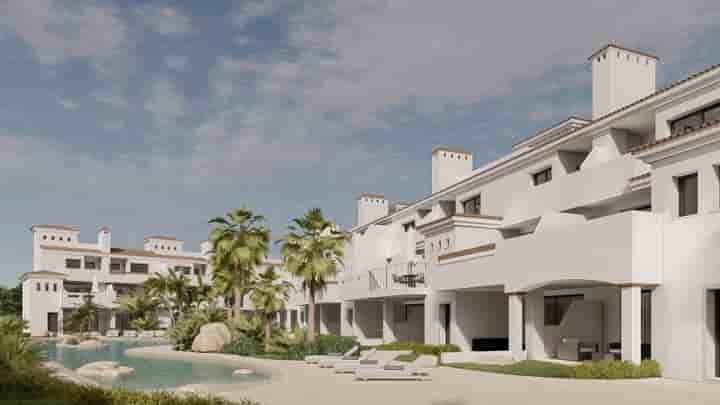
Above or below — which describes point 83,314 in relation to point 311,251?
below

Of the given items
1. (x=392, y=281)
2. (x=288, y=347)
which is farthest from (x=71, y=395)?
(x=392, y=281)

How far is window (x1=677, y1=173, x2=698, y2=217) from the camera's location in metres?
20.1

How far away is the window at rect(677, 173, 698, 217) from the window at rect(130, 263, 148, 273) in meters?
69.0

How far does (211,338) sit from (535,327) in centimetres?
1898

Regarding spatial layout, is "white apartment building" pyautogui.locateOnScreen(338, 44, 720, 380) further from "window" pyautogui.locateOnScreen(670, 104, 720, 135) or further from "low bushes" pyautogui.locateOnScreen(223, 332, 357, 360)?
"low bushes" pyautogui.locateOnScreen(223, 332, 357, 360)

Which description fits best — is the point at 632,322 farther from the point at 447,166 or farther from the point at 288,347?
the point at 447,166

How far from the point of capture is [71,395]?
13703 mm

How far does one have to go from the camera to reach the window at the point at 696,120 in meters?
22.1

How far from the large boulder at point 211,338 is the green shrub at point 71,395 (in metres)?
20.8

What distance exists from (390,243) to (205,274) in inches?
1724

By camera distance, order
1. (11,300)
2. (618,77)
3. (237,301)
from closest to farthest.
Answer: (618,77) < (237,301) < (11,300)

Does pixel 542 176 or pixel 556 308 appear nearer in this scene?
pixel 556 308

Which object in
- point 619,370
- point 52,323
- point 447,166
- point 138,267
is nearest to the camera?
point 619,370

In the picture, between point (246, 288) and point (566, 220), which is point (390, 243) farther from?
point (566, 220)
